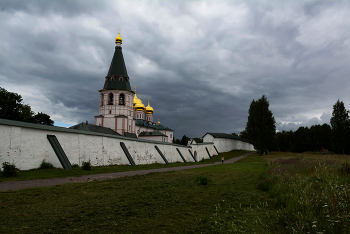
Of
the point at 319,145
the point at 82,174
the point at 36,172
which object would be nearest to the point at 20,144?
the point at 36,172

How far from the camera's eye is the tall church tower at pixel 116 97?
57406 millimetres

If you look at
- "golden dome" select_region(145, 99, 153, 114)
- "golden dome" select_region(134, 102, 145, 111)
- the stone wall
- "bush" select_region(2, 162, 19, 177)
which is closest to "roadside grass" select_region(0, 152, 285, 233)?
"bush" select_region(2, 162, 19, 177)

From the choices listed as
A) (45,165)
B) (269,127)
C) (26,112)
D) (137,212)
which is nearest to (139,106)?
(26,112)

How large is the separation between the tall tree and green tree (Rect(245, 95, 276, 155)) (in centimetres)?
1259

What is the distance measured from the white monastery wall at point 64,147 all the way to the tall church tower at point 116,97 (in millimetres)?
29610

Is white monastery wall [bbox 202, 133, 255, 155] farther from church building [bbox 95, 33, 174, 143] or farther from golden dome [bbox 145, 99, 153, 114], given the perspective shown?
golden dome [bbox 145, 99, 153, 114]

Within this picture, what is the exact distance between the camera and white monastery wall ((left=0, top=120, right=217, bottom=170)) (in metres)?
14.6

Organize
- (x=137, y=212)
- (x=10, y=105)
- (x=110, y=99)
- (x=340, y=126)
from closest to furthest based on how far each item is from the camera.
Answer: (x=137, y=212), (x=10, y=105), (x=340, y=126), (x=110, y=99)

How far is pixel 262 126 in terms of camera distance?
52.7 meters

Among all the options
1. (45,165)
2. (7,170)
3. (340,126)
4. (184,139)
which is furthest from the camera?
(184,139)

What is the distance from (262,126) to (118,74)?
119 feet

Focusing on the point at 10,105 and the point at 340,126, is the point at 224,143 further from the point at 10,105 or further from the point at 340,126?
the point at 10,105

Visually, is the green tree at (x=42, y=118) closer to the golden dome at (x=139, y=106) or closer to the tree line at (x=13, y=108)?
the tree line at (x=13, y=108)

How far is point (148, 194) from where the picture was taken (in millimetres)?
7652
